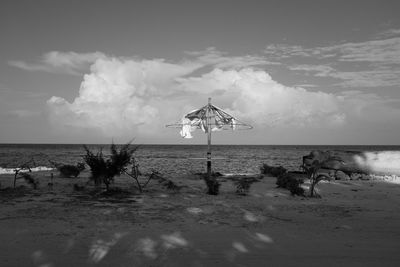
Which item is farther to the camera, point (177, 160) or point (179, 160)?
point (179, 160)

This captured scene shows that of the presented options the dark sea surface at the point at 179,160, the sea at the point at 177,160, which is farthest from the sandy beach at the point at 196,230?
the dark sea surface at the point at 179,160

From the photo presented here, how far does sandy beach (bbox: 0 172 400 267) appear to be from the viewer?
4340 mm

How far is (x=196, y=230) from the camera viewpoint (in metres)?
5.62

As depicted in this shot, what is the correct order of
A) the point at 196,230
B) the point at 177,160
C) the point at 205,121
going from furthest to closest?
the point at 177,160 < the point at 205,121 < the point at 196,230

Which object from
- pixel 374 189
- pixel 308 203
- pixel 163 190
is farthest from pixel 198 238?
pixel 374 189

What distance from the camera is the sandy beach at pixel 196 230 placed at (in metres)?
4.34

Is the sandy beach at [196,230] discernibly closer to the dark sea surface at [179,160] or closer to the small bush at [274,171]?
the dark sea surface at [179,160]

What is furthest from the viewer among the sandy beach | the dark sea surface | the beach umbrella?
the dark sea surface

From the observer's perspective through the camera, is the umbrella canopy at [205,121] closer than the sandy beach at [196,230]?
No

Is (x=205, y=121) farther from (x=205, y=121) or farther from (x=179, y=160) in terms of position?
(x=179, y=160)

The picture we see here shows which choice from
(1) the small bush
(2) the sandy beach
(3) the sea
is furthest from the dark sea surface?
(1) the small bush

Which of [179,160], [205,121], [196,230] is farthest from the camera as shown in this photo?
[179,160]

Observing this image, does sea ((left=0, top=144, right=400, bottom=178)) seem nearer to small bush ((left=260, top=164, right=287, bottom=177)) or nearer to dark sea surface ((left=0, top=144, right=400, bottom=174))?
dark sea surface ((left=0, top=144, right=400, bottom=174))

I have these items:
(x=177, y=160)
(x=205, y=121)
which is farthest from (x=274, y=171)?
(x=177, y=160)
